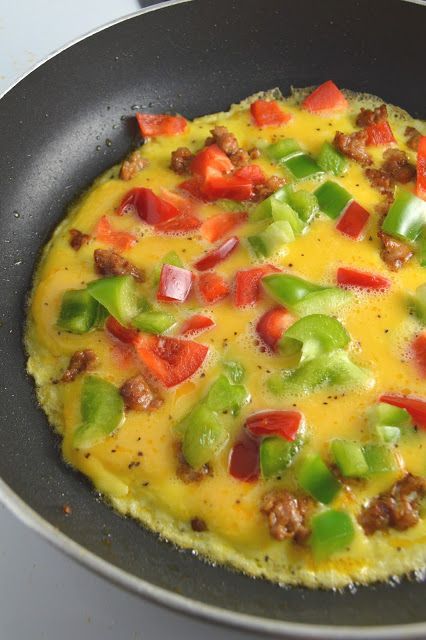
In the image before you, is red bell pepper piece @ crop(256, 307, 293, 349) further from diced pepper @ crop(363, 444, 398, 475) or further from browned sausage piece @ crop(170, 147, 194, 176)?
browned sausage piece @ crop(170, 147, 194, 176)

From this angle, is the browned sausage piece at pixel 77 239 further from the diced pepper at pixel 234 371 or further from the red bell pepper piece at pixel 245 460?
the red bell pepper piece at pixel 245 460

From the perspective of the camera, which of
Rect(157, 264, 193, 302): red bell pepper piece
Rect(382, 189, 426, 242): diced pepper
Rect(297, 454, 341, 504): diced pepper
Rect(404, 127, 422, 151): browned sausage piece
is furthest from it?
Rect(404, 127, 422, 151): browned sausage piece

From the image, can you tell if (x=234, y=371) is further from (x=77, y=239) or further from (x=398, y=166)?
(x=398, y=166)

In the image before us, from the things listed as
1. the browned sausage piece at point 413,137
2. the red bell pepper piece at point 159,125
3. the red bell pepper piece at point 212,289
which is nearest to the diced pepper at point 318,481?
the red bell pepper piece at point 212,289

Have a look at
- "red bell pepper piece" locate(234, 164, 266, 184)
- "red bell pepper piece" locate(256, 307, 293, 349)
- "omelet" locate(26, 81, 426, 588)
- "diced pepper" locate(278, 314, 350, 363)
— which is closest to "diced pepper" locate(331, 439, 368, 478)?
"omelet" locate(26, 81, 426, 588)

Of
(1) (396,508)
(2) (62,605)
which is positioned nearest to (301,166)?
(1) (396,508)

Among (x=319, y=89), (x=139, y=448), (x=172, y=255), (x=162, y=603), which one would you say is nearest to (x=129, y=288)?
(x=172, y=255)

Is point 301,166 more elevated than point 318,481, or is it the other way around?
point 301,166
